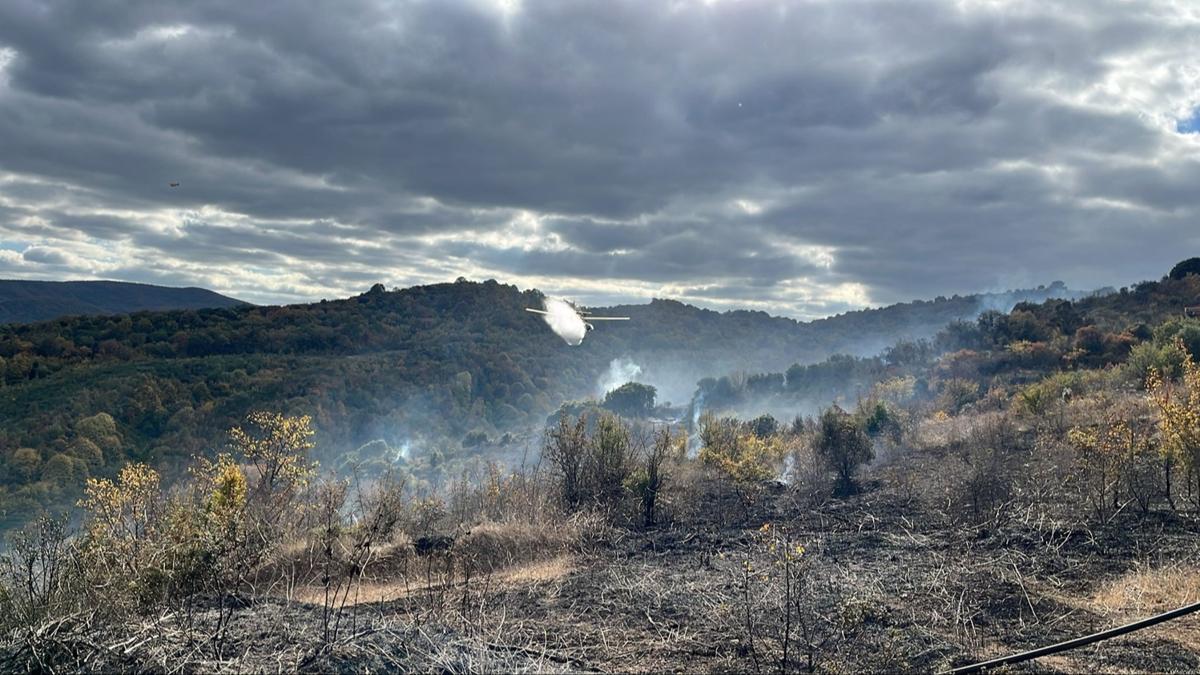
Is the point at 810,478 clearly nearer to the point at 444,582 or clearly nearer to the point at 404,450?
the point at 444,582

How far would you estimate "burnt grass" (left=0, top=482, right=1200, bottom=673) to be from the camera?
554cm

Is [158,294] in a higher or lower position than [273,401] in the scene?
higher

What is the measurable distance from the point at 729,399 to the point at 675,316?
49775 mm

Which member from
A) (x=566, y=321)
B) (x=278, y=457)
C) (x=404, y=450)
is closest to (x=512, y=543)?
(x=278, y=457)

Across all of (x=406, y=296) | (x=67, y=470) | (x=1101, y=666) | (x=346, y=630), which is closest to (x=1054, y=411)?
(x=1101, y=666)

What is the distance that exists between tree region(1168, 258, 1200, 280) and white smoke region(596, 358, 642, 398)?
195 ft

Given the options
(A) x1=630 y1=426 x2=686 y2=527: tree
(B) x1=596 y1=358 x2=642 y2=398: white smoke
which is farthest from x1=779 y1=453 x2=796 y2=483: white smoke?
(B) x1=596 y1=358 x2=642 y2=398: white smoke

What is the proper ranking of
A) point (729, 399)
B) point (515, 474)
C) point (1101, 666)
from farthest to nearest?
point (729, 399) → point (515, 474) → point (1101, 666)

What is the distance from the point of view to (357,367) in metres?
76.1

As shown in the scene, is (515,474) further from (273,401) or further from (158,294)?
(158,294)

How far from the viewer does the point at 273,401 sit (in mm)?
59781

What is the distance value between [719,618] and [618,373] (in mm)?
94872

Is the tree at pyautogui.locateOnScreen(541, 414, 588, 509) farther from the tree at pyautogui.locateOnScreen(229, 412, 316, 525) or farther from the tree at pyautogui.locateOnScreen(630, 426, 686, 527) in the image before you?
the tree at pyautogui.locateOnScreen(229, 412, 316, 525)

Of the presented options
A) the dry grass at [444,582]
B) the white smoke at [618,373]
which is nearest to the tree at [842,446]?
the dry grass at [444,582]
